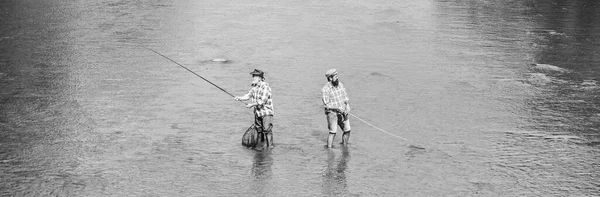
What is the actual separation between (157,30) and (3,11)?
7981 millimetres

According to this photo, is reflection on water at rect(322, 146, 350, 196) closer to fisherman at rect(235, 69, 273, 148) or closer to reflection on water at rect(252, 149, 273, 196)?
reflection on water at rect(252, 149, 273, 196)

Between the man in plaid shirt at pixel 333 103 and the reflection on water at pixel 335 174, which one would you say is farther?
the man in plaid shirt at pixel 333 103

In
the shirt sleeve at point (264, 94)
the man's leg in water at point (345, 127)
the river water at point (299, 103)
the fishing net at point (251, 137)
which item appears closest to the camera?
the river water at point (299, 103)

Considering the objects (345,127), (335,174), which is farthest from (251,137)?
(335,174)

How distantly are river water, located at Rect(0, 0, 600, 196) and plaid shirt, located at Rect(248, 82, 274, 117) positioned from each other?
0.69m

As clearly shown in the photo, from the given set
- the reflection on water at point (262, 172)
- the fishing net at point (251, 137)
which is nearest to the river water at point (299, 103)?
the reflection on water at point (262, 172)

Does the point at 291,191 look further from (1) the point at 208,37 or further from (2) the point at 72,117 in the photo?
(1) the point at 208,37

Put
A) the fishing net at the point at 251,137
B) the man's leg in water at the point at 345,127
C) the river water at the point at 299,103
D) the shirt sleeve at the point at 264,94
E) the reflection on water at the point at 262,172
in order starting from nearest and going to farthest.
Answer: the reflection on water at the point at 262,172, the river water at the point at 299,103, the shirt sleeve at the point at 264,94, the fishing net at the point at 251,137, the man's leg in water at the point at 345,127

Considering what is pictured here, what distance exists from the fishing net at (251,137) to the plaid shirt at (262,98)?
0.28 metres

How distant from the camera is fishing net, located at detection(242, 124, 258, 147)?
15.0 meters

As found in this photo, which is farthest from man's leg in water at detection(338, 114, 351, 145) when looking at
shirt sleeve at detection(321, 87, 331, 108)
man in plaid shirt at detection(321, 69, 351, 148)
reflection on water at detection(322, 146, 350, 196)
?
shirt sleeve at detection(321, 87, 331, 108)

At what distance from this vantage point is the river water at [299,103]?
1347cm

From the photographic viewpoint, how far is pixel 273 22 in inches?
1221

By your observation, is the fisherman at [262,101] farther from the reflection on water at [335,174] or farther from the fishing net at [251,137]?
the reflection on water at [335,174]
